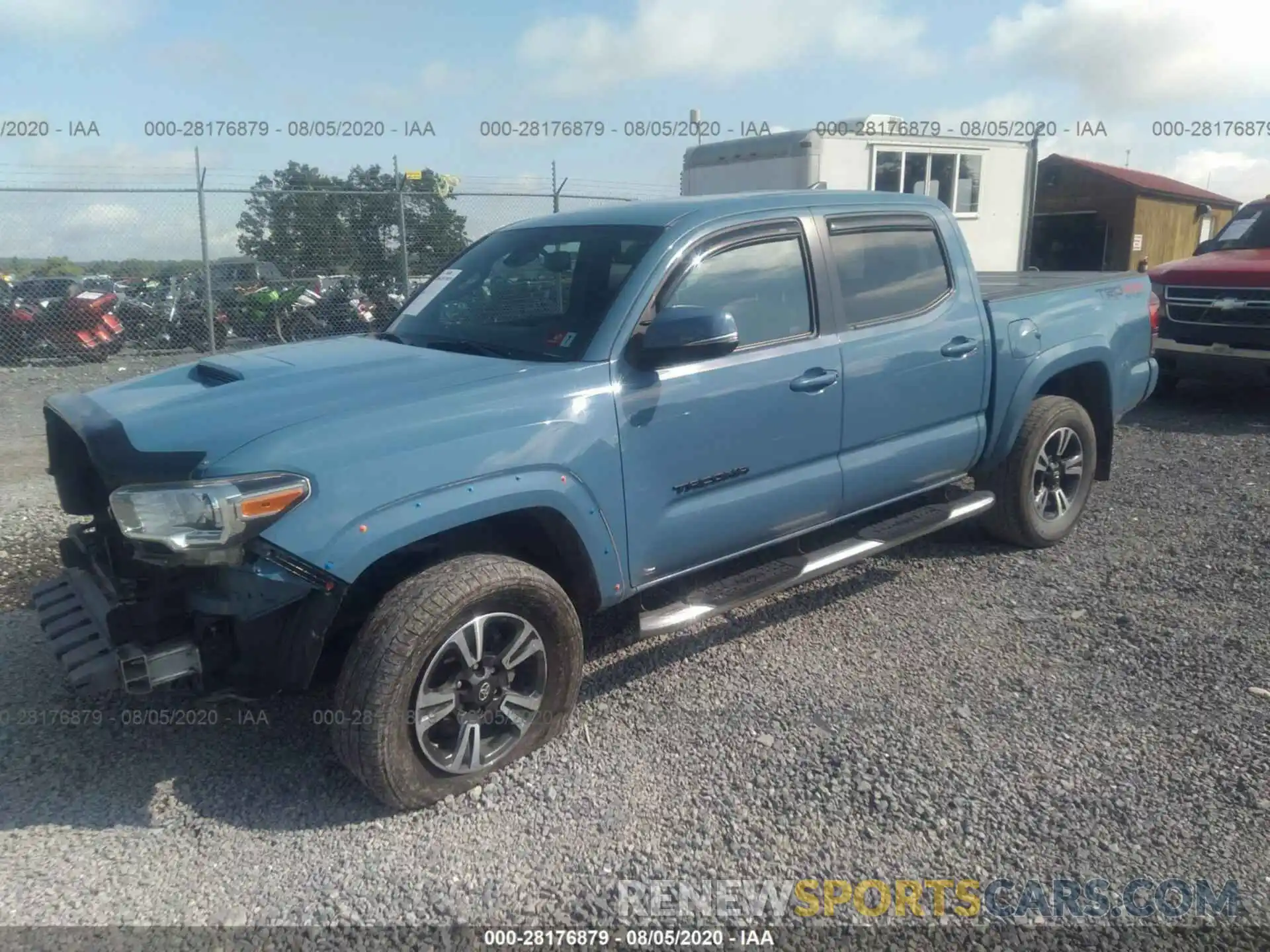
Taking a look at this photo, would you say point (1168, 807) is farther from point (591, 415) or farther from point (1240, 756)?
point (591, 415)

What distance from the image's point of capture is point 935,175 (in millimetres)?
14281

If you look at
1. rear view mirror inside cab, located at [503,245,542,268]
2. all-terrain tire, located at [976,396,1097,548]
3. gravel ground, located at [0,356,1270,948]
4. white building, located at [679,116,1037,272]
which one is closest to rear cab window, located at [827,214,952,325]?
all-terrain tire, located at [976,396,1097,548]

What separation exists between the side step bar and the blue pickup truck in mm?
16

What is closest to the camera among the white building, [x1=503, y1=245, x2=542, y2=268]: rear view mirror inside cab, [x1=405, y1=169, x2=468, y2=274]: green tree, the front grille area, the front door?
the front door

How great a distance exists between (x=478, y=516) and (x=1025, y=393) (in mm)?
3147

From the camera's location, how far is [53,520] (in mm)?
5777

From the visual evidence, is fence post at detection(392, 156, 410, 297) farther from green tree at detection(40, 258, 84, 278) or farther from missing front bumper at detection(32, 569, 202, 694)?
missing front bumper at detection(32, 569, 202, 694)

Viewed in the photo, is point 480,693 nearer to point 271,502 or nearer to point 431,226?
point 271,502

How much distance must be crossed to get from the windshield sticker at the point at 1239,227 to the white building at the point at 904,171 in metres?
3.44

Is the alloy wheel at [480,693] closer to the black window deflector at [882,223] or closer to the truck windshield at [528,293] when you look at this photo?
the truck windshield at [528,293]

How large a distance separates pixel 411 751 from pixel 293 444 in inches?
39.9

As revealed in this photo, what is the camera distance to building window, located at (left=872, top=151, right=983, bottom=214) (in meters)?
13.7

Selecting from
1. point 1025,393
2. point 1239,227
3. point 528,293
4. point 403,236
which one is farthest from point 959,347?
point 403,236

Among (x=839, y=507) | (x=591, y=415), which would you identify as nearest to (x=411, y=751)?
(x=591, y=415)
